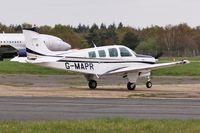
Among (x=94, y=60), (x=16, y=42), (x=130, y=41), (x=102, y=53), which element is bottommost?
Answer: (x=94, y=60)

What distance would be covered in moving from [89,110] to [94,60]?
13.8m

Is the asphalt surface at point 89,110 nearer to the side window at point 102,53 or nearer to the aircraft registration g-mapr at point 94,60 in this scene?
the aircraft registration g-mapr at point 94,60

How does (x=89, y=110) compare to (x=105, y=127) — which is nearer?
(x=105, y=127)

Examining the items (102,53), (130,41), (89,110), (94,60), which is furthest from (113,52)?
(130,41)

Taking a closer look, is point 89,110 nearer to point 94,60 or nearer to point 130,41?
point 94,60

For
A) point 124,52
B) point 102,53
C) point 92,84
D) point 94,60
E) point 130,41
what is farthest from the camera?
point 130,41

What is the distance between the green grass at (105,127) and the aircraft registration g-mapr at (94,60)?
17.8 metres

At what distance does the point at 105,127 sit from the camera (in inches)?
532

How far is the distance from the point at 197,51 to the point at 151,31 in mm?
14959

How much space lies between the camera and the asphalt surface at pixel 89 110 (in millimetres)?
17094

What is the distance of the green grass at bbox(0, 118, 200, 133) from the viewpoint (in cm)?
1299

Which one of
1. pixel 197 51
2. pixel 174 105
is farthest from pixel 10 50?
pixel 197 51

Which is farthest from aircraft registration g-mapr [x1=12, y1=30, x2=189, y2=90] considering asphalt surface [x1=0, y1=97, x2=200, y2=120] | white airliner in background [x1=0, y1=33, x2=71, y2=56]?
white airliner in background [x1=0, y1=33, x2=71, y2=56]

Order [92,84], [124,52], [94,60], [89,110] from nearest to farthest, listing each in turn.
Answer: [89,110]
[94,60]
[92,84]
[124,52]
